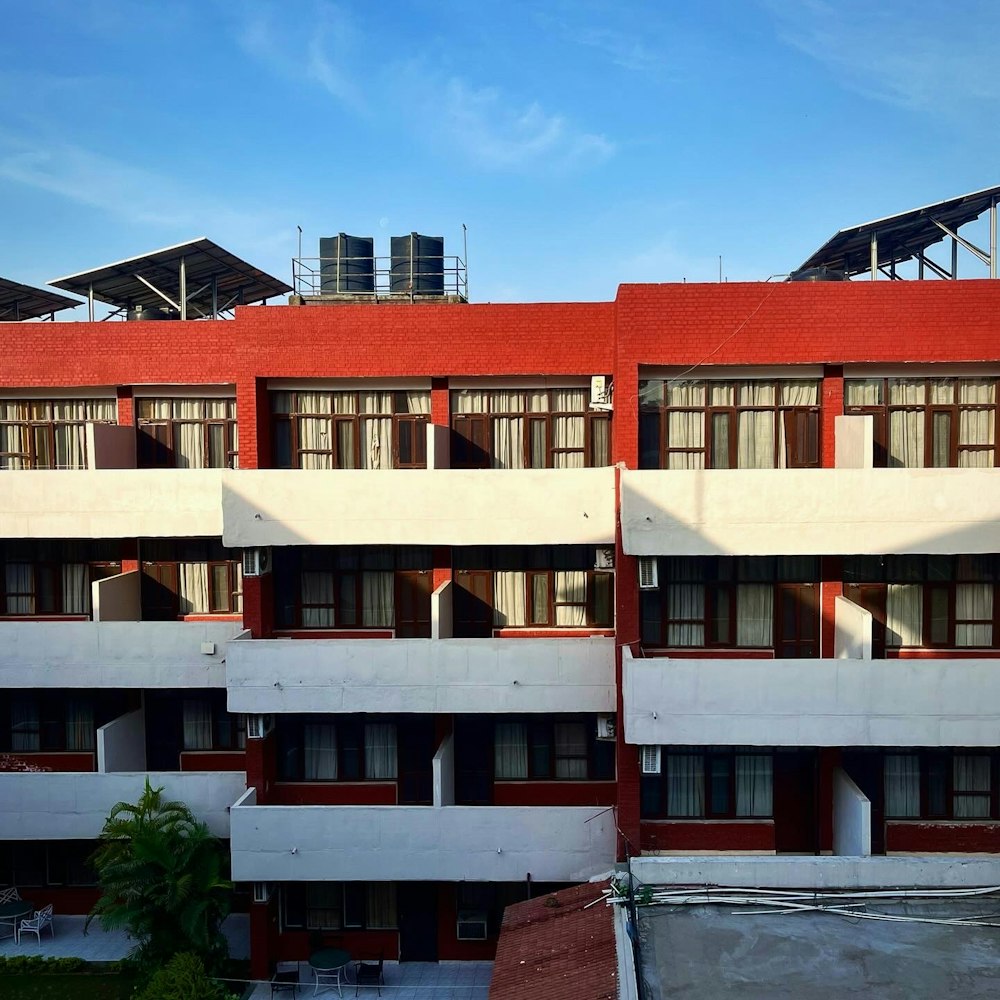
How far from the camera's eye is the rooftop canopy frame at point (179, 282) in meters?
14.6

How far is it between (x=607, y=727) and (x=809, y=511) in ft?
14.7

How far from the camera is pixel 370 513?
12016 millimetres

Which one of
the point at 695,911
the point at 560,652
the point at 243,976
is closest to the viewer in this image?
the point at 695,911

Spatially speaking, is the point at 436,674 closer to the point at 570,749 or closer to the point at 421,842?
the point at 421,842

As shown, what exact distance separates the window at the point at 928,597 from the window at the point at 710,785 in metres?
2.75

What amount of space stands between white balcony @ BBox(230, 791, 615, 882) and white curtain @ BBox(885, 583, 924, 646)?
17.3ft

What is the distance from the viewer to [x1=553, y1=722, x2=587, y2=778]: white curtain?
13.4 m

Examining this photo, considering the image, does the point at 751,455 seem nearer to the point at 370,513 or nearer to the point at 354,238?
the point at 370,513

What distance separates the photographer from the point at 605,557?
1282cm

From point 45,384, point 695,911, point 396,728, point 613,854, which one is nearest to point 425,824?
point 396,728

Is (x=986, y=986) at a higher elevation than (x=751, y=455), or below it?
below

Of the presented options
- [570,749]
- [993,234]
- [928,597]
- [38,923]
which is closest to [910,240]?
[993,234]

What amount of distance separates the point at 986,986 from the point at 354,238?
14435mm

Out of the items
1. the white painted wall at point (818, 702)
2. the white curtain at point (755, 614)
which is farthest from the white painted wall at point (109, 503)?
the white curtain at point (755, 614)
